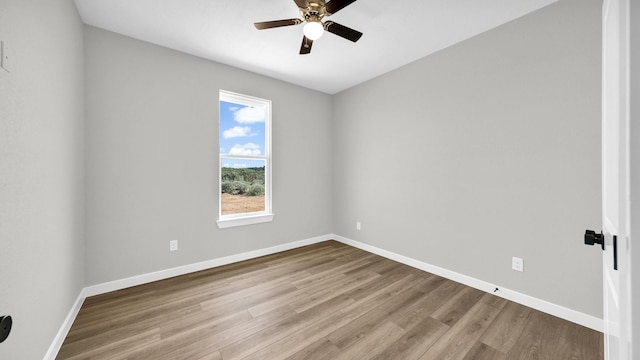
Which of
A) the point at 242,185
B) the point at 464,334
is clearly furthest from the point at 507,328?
the point at 242,185

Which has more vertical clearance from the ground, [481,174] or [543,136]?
[543,136]

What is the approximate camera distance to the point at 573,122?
6.32 ft

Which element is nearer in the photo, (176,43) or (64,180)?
(64,180)

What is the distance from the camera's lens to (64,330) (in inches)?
67.9

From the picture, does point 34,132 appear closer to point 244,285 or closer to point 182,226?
point 182,226

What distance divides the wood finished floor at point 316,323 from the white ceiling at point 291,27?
2617 mm

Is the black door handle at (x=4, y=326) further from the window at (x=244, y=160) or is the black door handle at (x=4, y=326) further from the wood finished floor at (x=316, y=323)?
the window at (x=244, y=160)

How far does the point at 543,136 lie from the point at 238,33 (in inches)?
119

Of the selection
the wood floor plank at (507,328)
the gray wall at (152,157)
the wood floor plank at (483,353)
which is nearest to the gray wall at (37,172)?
the gray wall at (152,157)

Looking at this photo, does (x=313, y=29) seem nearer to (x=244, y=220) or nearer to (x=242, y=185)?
(x=242, y=185)

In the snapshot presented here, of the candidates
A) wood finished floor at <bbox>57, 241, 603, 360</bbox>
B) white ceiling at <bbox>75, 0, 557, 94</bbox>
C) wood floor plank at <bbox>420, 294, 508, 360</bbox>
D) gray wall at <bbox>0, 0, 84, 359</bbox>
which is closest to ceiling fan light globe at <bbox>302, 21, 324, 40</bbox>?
white ceiling at <bbox>75, 0, 557, 94</bbox>

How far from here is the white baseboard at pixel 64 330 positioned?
151cm

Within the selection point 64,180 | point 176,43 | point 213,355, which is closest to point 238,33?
point 176,43

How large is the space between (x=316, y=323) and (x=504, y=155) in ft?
7.53
